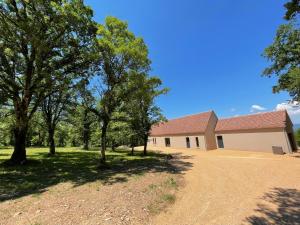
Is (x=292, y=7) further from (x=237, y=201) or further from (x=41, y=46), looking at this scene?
(x=41, y=46)

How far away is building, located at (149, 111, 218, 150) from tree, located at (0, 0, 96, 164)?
1538 cm

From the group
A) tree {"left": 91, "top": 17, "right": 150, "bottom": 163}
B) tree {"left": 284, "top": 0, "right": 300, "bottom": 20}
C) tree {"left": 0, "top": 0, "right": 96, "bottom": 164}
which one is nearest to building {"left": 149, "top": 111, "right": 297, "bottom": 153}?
tree {"left": 91, "top": 17, "right": 150, "bottom": 163}

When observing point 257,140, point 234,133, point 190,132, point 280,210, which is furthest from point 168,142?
point 280,210

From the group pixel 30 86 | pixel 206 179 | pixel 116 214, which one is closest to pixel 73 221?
pixel 116 214

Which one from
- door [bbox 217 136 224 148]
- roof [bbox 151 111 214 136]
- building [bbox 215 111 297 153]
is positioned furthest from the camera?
roof [bbox 151 111 214 136]

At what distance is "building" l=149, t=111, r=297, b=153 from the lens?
23391 mm

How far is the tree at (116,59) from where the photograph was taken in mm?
14578

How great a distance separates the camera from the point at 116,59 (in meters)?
15.4

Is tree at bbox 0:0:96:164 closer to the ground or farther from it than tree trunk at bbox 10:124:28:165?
farther from it

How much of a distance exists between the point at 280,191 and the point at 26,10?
1966 cm

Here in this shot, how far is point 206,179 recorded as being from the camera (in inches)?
460

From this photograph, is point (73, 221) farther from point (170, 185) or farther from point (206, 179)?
point (206, 179)

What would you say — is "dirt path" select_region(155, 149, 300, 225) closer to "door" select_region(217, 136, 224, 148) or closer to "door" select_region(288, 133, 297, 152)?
"door" select_region(288, 133, 297, 152)

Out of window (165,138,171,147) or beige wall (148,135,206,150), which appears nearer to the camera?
beige wall (148,135,206,150)
